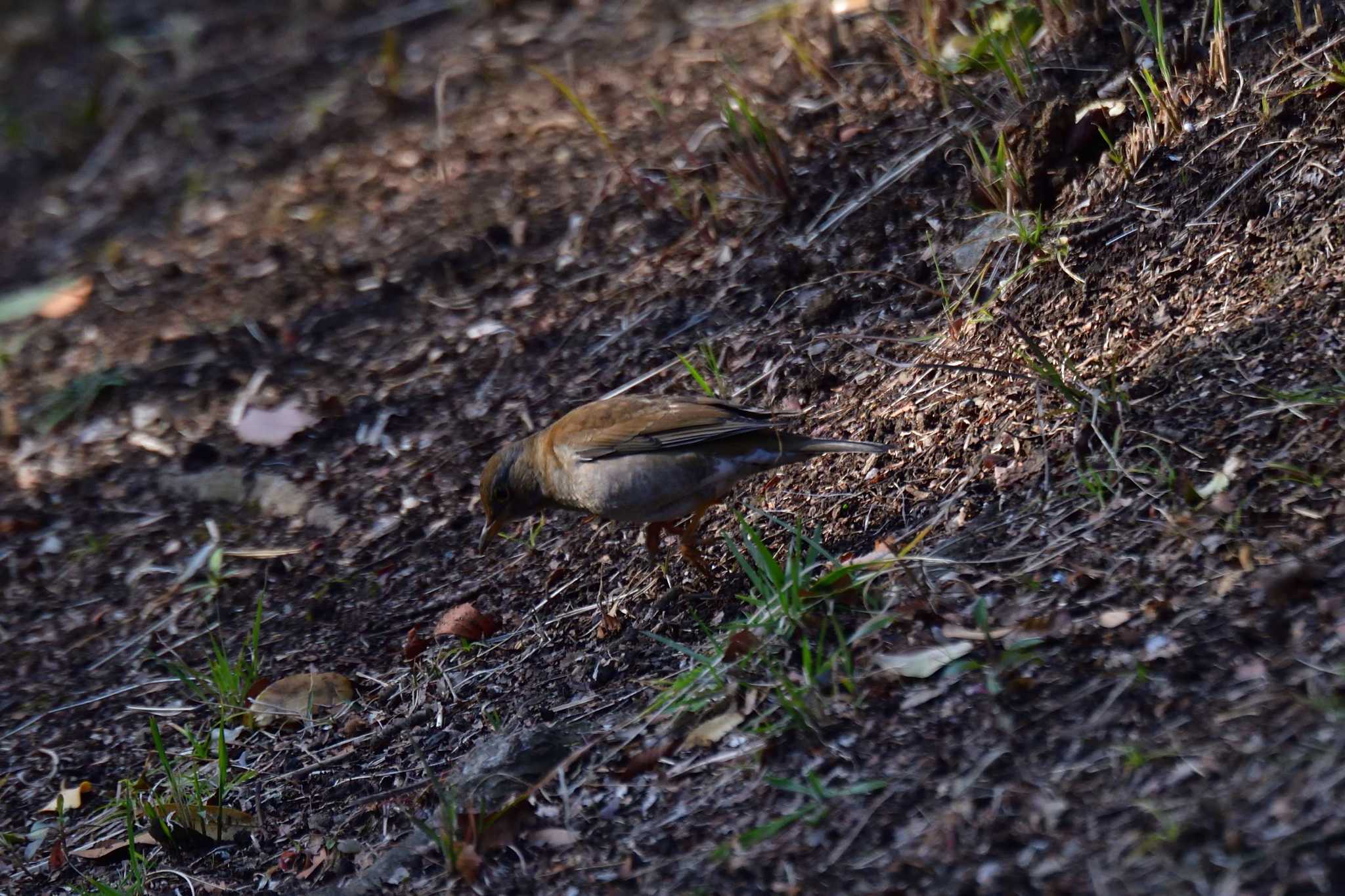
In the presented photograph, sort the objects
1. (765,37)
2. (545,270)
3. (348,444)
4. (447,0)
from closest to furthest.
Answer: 1. (348,444)
2. (545,270)
3. (765,37)
4. (447,0)

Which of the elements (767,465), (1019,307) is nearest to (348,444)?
(767,465)

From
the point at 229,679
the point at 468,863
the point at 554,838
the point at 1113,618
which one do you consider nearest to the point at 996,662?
the point at 1113,618

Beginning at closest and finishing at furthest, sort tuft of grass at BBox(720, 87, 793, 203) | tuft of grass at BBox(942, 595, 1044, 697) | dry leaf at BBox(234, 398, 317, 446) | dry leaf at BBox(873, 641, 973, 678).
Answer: tuft of grass at BBox(942, 595, 1044, 697) < dry leaf at BBox(873, 641, 973, 678) < tuft of grass at BBox(720, 87, 793, 203) < dry leaf at BBox(234, 398, 317, 446)

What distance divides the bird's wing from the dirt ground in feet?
1.09

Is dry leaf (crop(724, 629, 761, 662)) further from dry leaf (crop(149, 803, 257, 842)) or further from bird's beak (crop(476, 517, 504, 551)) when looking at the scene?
dry leaf (crop(149, 803, 257, 842))

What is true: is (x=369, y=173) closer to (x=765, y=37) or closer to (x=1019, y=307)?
(x=765, y=37)

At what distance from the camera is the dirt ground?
9.96ft

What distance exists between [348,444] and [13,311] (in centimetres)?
306

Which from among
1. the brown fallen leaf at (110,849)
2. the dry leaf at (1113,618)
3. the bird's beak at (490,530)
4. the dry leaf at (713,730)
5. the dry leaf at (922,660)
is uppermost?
the dry leaf at (1113,618)

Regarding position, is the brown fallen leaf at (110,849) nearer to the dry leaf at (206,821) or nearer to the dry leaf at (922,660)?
the dry leaf at (206,821)

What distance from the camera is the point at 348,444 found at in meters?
5.82

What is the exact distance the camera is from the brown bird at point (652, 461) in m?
4.27

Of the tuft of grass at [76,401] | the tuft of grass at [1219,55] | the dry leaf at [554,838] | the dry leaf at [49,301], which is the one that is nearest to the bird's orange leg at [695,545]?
the dry leaf at [554,838]

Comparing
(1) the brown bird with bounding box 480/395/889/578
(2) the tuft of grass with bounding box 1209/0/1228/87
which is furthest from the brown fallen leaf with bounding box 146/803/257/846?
(2) the tuft of grass with bounding box 1209/0/1228/87
